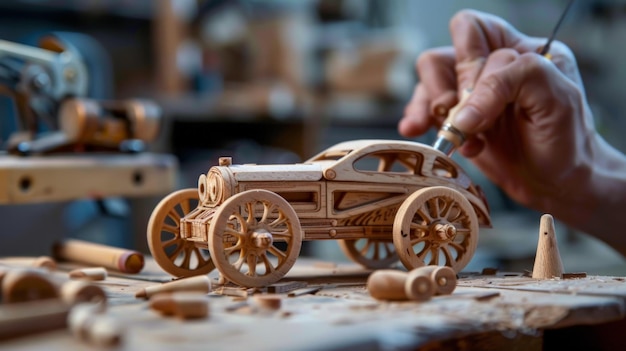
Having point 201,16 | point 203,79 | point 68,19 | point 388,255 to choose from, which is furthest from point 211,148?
point 388,255

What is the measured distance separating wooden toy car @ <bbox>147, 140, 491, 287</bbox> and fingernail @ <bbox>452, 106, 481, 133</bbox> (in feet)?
0.63

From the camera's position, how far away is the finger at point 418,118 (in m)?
3.56

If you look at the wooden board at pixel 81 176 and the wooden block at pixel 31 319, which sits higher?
the wooden board at pixel 81 176

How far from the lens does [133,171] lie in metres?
4.41

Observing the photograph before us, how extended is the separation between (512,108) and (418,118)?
412mm

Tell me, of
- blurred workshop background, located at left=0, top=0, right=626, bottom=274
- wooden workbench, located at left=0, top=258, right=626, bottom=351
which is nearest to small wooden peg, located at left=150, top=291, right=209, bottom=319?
wooden workbench, located at left=0, top=258, right=626, bottom=351

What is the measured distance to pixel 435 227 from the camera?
271cm

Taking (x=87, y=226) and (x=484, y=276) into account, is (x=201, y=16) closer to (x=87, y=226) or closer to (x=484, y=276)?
(x=87, y=226)

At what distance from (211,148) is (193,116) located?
2.22ft

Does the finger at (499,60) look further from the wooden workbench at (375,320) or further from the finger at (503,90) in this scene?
the wooden workbench at (375,320)

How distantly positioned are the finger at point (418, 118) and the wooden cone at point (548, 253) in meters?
0.91

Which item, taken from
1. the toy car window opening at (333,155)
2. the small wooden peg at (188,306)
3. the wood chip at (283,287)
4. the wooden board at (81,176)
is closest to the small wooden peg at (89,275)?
the wood chip at (283,287)

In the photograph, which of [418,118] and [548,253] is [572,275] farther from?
[418,118]

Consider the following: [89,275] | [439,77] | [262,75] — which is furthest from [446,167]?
[262,75]
